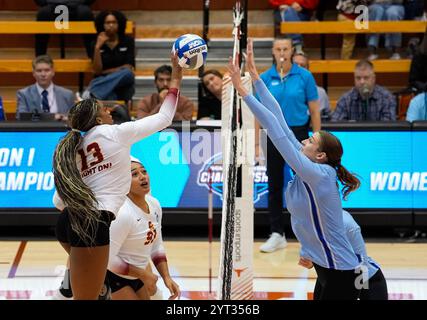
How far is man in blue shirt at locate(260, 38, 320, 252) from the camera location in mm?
9609

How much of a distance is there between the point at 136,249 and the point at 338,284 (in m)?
1.56

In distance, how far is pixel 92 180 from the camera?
6.16m

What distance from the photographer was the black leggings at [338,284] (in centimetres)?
590

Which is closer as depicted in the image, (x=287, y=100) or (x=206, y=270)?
(x=206, y=270)

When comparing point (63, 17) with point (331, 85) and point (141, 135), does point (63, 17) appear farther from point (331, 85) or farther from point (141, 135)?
point (141, 135)

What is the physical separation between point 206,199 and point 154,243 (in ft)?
11.0

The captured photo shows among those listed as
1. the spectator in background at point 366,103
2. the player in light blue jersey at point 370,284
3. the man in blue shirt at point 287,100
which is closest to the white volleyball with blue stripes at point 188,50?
the player in light blue jersey at point 370,284

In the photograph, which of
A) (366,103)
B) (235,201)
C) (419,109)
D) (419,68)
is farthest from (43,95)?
(419,68)

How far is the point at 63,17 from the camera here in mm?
13266

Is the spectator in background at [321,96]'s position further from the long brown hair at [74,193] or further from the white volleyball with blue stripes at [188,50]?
the long brown hair at [74,193]

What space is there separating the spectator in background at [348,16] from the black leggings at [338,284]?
786 centimetres

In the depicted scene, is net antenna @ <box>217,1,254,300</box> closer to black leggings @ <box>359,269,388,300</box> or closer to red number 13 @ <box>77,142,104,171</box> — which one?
black leggings @ <box>359,269,388,300</box>

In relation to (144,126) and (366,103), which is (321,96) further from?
(144,126)
